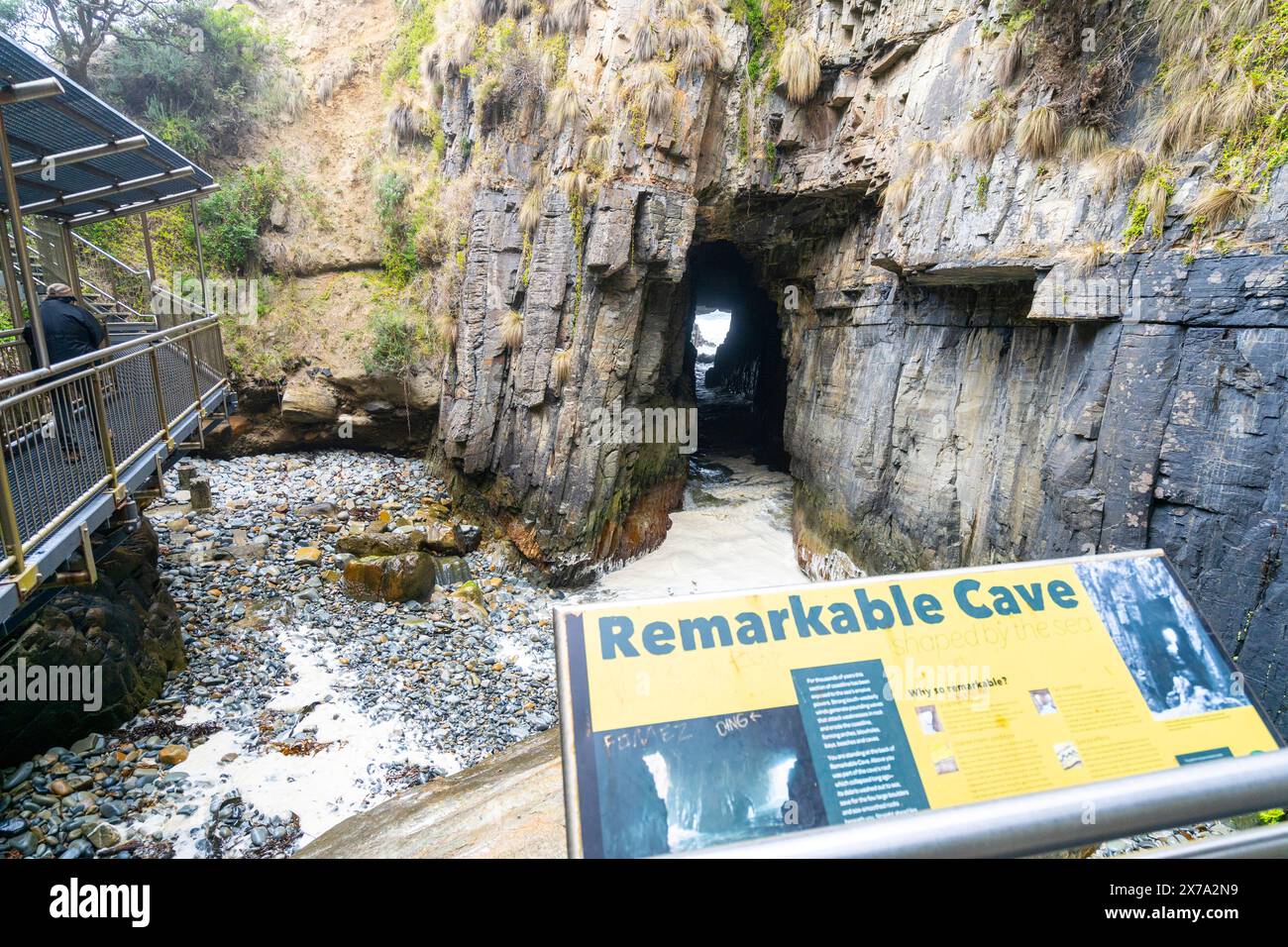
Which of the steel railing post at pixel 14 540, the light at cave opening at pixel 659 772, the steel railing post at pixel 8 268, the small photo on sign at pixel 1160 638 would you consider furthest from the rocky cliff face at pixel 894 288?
the steel railing post at pixel 14 540

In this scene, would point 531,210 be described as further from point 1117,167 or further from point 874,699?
point 874,699

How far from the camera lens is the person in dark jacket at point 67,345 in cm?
512

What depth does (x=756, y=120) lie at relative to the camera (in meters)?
11.5

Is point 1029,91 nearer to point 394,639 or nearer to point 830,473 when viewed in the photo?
point 830,473

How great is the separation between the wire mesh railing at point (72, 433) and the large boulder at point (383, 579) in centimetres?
351

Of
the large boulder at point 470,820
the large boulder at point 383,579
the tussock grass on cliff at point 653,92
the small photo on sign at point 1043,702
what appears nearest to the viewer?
the small photo on sign at point 1043,702

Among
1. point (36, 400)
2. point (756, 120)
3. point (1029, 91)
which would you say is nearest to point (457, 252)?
point (756, 120)

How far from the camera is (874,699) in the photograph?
2340 millimetres

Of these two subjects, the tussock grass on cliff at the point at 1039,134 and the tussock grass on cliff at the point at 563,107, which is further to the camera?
the tussock grass on cliff at the point at 563,107

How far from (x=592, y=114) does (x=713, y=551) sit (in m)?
9.04

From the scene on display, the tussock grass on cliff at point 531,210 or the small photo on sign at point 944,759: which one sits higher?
the tussock grass on cliff at point 531,210

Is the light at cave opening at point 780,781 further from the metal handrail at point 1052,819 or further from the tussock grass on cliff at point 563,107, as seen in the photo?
the tussock grass on cliff at point 563,107

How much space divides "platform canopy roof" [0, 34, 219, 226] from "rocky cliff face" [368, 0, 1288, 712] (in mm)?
5593
